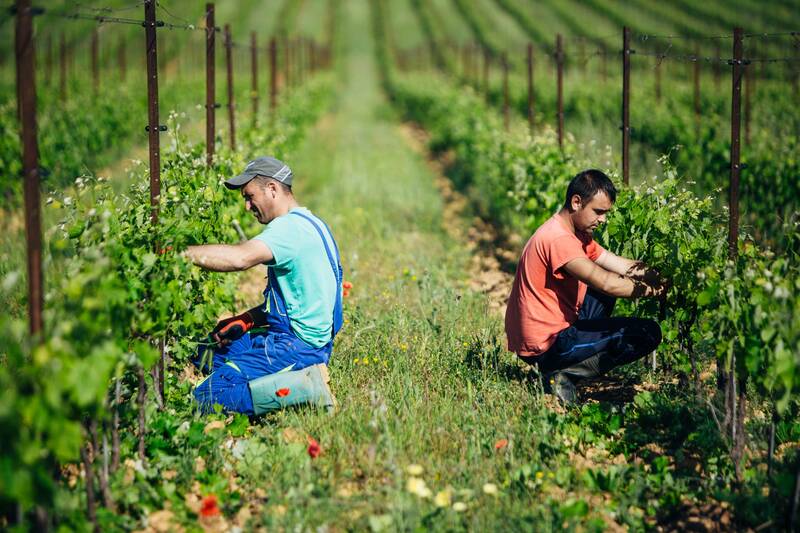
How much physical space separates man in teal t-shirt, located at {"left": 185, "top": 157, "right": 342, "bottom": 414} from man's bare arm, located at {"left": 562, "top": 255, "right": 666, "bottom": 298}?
126 cm

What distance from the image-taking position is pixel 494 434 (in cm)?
401

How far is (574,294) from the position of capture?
4.67 m

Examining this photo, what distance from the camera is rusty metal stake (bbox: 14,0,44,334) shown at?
2973 mm

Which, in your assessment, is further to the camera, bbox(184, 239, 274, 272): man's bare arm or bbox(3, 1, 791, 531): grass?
bbox(184, 239, 274, 272): man's bare arm

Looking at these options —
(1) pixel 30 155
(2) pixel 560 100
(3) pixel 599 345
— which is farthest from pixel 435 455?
(2) pixel 560 100

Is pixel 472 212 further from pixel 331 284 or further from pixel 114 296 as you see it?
pixel 114 296

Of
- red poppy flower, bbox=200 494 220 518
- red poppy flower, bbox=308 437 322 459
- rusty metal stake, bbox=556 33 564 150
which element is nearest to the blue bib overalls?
red poppy flower, bbox=308 437 322 459

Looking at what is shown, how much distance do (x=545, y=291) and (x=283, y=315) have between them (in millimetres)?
1417

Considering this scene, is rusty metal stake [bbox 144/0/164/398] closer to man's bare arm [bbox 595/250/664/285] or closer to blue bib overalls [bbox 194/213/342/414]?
blue bib overalls [bbox 194/213/342/414]

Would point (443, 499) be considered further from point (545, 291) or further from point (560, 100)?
point (560, 100)

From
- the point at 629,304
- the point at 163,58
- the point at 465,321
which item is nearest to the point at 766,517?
the point at 629,304

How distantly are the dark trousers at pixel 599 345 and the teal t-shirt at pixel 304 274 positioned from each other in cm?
120

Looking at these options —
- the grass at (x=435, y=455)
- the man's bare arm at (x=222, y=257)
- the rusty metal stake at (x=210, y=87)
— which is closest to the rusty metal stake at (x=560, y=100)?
the rusty metal stake at (x=210, y=87)

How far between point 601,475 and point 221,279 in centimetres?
274
